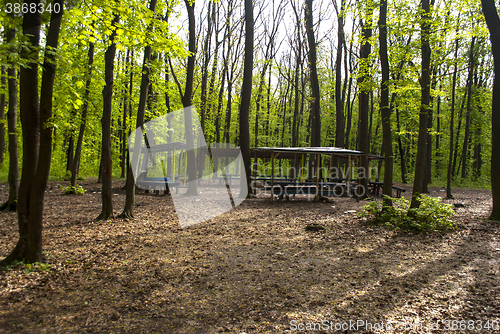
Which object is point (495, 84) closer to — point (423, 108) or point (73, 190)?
point (423, 108)

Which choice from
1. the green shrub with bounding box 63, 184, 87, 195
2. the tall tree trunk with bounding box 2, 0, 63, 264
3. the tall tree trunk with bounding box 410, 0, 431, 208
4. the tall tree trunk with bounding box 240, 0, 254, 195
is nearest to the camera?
the tall tree trunk with bounding box 2, 0, 63, 264

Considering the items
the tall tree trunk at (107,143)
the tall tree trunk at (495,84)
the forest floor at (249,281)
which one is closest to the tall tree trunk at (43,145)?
the forest floor at (249,281)

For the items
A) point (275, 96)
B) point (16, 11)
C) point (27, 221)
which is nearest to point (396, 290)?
point (27, 221)

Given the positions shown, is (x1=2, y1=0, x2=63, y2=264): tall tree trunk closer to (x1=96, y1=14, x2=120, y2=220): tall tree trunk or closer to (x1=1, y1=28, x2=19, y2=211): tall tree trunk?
(x1=96, y1=14, x2=120, y2=220): tall tree trunk

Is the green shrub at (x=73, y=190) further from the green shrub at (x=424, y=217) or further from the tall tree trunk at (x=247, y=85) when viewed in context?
the green shrub at (x=424, y=217)

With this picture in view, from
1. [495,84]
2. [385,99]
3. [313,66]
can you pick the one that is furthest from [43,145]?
[313,66]

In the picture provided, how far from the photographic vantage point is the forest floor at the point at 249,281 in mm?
2723

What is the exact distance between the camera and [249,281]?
3.71 metres

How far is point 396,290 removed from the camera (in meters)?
3.38

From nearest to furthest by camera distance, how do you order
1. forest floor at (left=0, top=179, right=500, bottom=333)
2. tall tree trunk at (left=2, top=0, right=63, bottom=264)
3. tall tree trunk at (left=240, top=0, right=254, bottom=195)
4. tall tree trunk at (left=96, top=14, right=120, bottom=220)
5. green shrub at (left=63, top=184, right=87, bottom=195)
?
forest floor at (left=0, top=179, right=500, bottom=333)
tall tree trunk at (left=2, top=0, right=63, bottom=264)
tall tree trunk at (left=96, top=14, right=120, bottom=220)
green shrub at (left=63, top=184, right=87, bottom=195)
tall tree trunk at (left=240, top=0, right=254, bottom=195)

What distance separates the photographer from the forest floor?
8.93ft

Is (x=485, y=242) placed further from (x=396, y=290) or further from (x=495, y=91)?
(x=495, y=91)

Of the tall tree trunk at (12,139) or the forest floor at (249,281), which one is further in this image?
the tall tree trunk at (12,139)

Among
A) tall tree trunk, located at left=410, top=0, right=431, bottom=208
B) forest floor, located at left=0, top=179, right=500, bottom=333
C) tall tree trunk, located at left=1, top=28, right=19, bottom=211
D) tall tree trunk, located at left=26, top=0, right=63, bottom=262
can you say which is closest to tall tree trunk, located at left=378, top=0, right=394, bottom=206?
tall tree trunk, located at left=410, top=0, right=431, bottom=208
